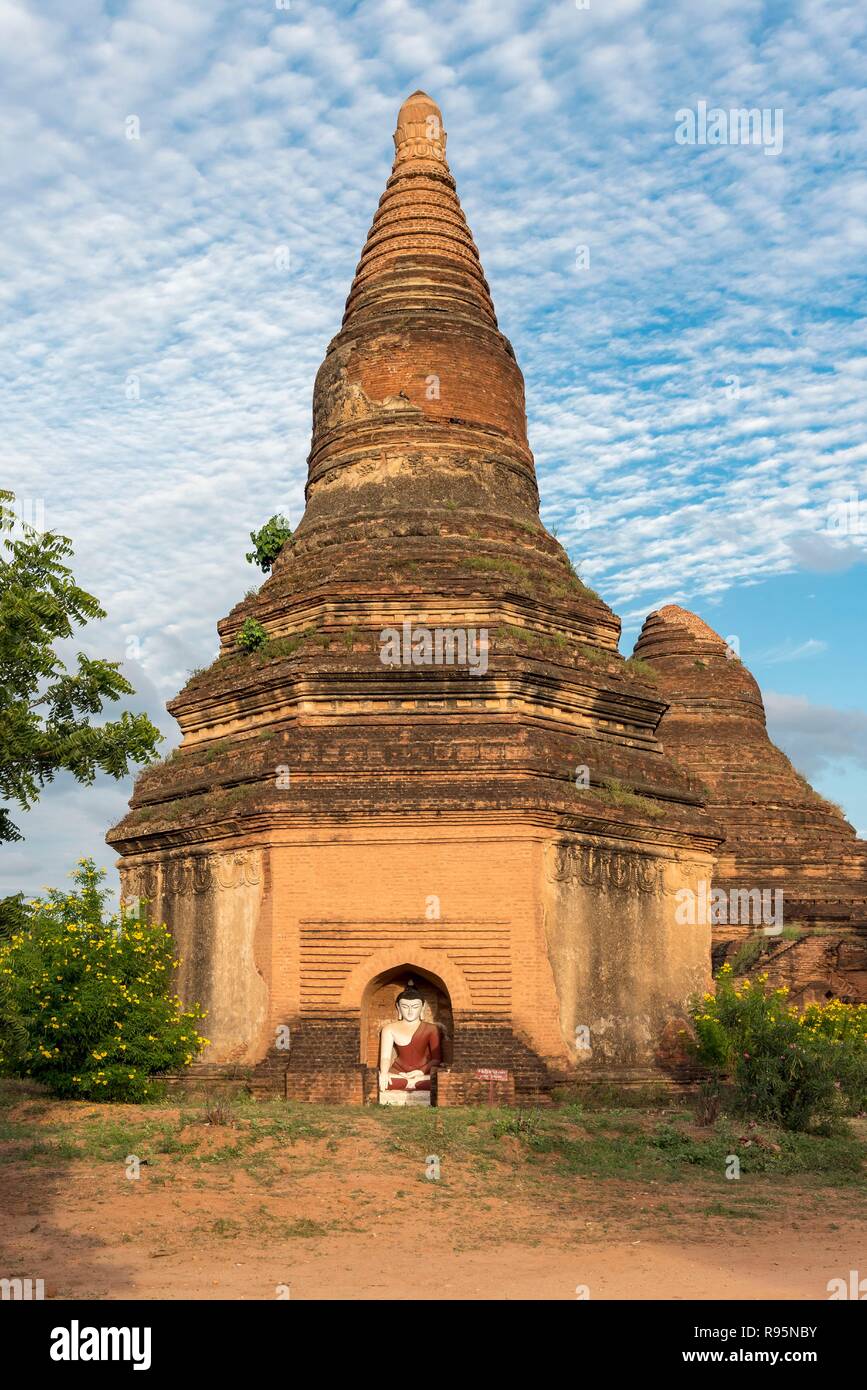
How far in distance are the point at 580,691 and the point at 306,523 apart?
560 cm

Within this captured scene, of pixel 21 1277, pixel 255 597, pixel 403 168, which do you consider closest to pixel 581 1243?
pixel 21 1277

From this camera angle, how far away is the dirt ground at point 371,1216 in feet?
29.1

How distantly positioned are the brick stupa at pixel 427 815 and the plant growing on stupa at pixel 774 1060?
69 cm

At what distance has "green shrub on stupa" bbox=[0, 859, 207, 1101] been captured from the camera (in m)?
15.4

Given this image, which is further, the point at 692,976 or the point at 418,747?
the point at 692,976

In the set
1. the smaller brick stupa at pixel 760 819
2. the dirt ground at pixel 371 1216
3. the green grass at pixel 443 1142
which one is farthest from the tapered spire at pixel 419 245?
the dirt ground at pixel 371 1216

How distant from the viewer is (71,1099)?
15641mm

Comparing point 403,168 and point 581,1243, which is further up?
point 403,168

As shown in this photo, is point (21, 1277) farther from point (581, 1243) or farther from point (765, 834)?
point (765, 834)

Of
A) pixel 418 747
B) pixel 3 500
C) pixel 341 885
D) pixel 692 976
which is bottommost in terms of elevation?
pixel 692 976

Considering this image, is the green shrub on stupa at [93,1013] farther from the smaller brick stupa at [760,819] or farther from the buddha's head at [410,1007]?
the smaller brick stupa at [760,819]

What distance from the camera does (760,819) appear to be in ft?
95.8

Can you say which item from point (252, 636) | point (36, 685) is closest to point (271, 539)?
point (252, 636)

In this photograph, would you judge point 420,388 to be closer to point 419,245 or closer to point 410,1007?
point 419,245
